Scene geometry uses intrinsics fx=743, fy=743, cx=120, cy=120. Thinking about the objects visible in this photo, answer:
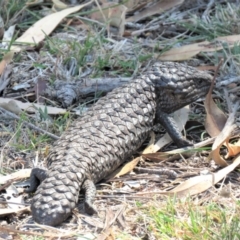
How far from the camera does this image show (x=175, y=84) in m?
4.84

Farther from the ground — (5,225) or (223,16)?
(223,16)

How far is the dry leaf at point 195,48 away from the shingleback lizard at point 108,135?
73 centimetres

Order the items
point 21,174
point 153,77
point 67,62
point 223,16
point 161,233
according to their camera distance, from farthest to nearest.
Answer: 1. point 223,16
2. point 67,62
3. point 153,77
4. point 21,174
5. point 161,233

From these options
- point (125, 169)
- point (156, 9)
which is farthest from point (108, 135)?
point (156, 9)

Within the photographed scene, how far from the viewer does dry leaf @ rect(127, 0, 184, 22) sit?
647 cm

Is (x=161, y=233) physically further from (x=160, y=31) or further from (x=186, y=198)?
(x=160, y=31)

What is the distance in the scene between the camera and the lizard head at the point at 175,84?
15.8 ft

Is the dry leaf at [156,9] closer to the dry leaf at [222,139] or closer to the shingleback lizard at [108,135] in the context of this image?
the shingleback lizard at [108,135]

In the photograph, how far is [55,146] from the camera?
4352 mm

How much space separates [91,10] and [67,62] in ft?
3.04

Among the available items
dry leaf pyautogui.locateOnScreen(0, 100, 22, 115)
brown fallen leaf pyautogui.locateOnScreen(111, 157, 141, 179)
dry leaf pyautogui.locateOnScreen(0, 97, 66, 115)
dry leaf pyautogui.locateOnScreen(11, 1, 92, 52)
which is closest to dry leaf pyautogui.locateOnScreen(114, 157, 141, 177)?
brown fallen leaf pyautogui.locateOnScreen(111, 157, 141, 179)

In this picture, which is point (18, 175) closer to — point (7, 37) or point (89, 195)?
point (89, 195)

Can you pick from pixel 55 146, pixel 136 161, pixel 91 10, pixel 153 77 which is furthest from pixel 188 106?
pixel 91 10

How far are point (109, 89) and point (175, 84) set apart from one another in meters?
0.59
